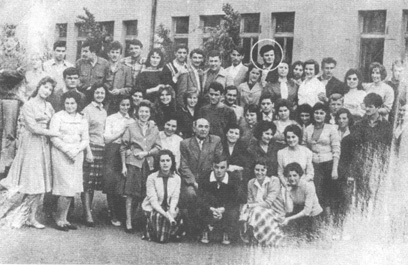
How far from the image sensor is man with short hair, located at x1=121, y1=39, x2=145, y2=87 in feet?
13.1

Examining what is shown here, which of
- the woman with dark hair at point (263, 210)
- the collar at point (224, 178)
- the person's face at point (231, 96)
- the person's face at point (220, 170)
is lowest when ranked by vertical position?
the woman with dark hair at point (263, 210)

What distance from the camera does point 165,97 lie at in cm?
373

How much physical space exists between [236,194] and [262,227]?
0.26 m

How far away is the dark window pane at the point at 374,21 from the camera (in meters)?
3.64

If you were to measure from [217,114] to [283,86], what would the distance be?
524mm

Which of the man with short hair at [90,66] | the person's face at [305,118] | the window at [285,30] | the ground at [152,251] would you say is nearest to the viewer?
the ground at [152,251]

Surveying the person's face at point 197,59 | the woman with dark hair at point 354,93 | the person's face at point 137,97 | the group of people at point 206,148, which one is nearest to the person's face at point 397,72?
the group of people at point 206,148

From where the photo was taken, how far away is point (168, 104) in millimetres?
3723

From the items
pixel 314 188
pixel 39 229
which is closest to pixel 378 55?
pixel 314 188

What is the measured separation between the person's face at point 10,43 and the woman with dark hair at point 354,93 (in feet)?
7.48

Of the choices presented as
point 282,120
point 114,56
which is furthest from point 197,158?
point 114,56

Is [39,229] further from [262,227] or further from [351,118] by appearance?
[351,118]

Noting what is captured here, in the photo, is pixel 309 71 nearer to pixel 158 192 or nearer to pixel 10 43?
pixel 158 192

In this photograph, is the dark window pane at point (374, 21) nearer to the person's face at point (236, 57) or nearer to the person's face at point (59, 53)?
the person's face at point (236, 57)
